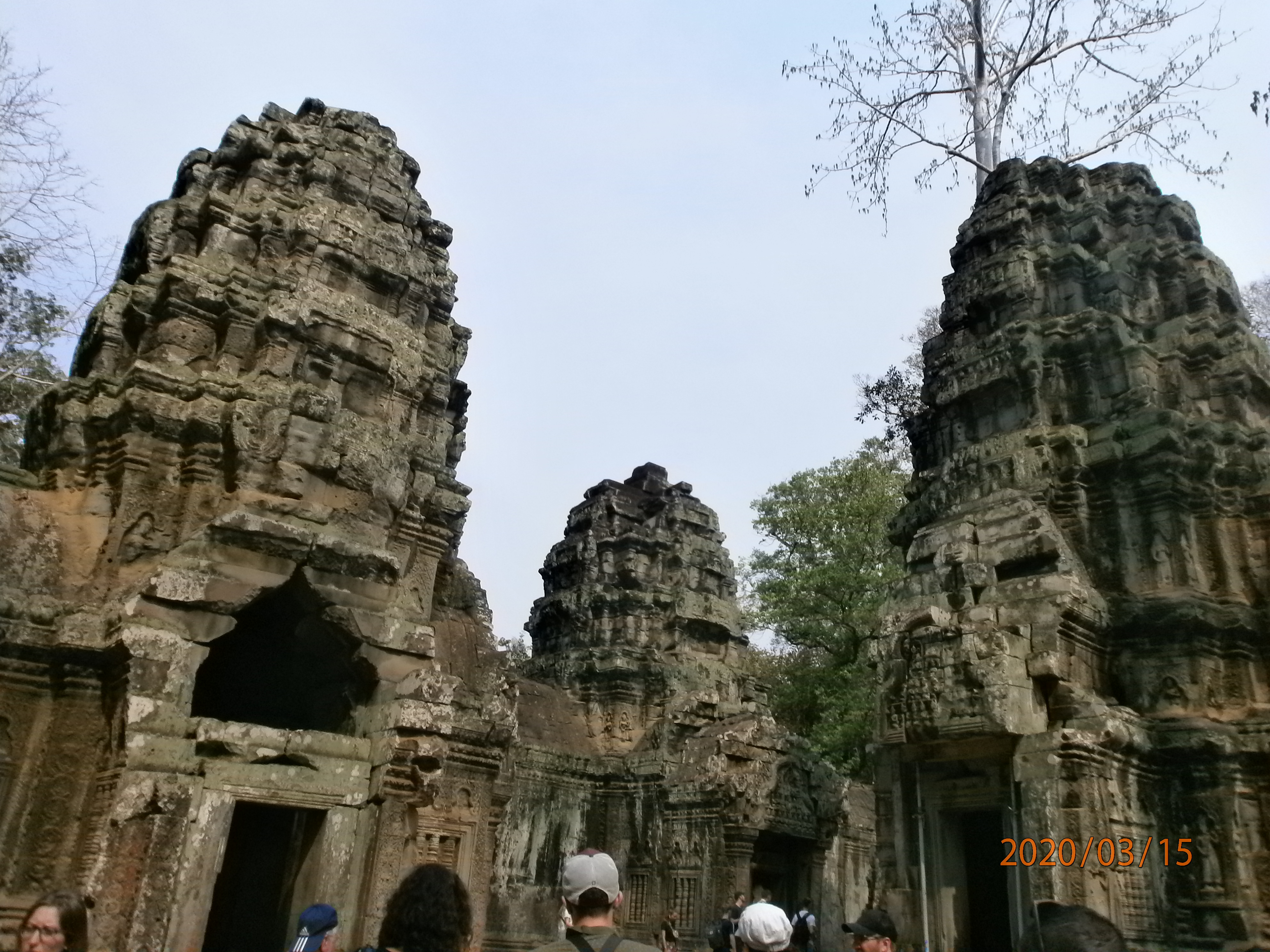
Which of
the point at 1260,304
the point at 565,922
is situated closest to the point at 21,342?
the point at 565,922

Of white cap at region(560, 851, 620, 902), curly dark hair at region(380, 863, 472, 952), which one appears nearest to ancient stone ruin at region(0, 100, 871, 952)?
curly dark hair at region(380, 863, 472, 952)

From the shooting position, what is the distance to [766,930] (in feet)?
11.6

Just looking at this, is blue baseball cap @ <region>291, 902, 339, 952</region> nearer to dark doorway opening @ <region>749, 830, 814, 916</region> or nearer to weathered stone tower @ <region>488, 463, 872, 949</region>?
weathered stone tower @ <region>488, 463, 872, 949</region>

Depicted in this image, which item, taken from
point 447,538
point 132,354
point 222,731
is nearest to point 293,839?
point 222,731

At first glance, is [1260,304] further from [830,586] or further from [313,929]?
[313,929]

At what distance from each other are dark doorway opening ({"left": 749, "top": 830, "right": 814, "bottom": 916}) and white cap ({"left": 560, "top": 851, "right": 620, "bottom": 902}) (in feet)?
45.4

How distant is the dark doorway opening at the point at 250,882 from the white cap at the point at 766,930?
22.5ft

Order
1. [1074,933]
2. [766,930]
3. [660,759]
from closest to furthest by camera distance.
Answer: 1. [1074,933]
2. [766,930]
3. [660,759]

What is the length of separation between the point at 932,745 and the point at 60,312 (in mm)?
16254

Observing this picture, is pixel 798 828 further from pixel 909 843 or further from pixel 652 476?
pixel 652 476

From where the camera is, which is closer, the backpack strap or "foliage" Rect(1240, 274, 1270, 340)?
the backpack strap

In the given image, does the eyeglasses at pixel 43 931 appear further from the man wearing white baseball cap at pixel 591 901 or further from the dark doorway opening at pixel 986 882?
the dark doorway opening at pixel 986 882

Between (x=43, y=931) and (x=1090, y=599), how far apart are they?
1041 centimetres
